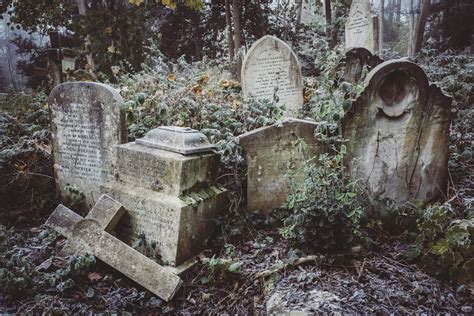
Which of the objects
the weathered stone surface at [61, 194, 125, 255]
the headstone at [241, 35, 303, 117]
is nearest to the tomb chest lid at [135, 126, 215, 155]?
the weathered stone surface at [61, 194, 125, 255]

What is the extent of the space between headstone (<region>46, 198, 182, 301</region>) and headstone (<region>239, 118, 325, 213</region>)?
121 cm

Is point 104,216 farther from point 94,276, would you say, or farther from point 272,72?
point 272,72

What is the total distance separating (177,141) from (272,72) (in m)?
3.06

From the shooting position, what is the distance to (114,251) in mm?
2924

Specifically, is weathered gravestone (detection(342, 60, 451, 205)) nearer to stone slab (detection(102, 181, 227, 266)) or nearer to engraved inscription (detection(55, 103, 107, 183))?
stone slab (detection(102, 181, 227, 266))

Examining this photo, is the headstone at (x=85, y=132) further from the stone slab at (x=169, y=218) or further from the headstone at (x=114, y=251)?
the headstone at (x=114, y=251)

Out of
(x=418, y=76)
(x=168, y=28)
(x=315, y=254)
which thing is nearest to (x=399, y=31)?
(x=168, y=28)

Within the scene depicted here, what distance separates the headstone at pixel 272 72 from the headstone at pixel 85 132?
255cm

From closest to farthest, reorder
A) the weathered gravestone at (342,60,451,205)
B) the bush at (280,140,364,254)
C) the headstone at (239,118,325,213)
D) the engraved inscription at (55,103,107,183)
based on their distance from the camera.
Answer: the bush at (280,140,364,254) → the weathered gravestone at (342,60,451,205) → the headstone at (239,118,325,213) → the engraved inscription at (55,103,107,183)

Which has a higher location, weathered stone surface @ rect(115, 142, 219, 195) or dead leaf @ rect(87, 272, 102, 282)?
weathered stone surface @ rect(115, 142, 219, 195)

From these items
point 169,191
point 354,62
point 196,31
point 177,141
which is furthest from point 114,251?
point 196,31

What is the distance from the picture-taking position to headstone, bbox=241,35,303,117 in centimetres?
566

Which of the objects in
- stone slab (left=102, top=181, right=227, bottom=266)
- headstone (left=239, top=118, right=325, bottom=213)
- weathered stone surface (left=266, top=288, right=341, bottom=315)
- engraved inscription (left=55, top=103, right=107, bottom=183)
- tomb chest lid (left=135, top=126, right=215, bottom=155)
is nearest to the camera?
weathered stone surface (left=266, top=288, right=341, bottom=315)

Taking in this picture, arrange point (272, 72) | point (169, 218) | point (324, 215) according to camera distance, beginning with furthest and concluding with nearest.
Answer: point (272, 72) → point (169, 218) → point (324, 215)
